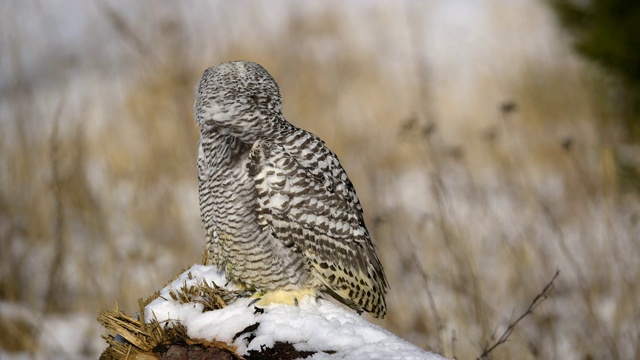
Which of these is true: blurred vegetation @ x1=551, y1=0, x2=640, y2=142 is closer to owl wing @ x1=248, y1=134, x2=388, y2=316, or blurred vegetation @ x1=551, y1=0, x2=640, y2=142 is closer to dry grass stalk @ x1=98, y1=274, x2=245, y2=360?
owl wing @ x1=248, y1=134, x2=388, y2=316

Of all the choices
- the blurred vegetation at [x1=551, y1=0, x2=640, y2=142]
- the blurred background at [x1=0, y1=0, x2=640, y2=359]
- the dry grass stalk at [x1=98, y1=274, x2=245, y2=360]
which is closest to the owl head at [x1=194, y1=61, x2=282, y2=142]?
the dry grass stalk at [x1=98, y1=274, x2=245, y2=360]

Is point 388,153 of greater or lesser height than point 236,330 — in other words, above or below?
above

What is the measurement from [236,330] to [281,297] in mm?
268

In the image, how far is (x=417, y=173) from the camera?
735 cm

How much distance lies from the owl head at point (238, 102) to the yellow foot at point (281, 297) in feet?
1.69

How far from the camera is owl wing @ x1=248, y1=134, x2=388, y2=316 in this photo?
7.77 ft

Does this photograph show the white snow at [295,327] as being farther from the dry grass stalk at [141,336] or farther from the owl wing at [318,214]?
the owl wing at [318,214]

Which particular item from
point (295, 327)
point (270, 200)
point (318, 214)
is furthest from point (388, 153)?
point (295, 327)

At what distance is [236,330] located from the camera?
218cm

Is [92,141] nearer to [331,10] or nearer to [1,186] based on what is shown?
[1,186]

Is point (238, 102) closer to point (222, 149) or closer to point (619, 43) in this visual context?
point (222, 149)

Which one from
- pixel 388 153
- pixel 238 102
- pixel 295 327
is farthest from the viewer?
pixel 388 153

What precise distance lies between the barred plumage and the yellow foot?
0.09 feet

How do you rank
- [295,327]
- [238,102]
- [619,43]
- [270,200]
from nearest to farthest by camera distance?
[295,327], [270,200], [238,102], [619,43]
